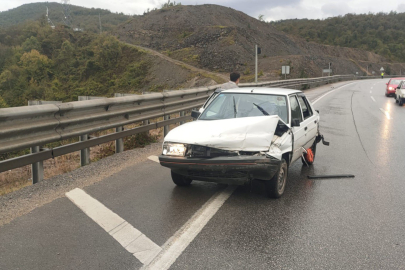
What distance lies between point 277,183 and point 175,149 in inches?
57.7

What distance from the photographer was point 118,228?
14.4 ft

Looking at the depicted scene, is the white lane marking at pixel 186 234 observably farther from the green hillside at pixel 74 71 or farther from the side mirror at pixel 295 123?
the green hillside at pixel 74 71

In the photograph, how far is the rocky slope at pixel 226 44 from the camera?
61750 millimetres

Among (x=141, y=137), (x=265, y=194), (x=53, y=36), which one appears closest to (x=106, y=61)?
(x=53, y=36)

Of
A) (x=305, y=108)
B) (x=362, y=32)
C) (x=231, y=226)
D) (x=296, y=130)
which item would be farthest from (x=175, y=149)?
(x=362, y=32)

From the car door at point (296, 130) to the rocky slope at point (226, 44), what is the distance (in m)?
40.5

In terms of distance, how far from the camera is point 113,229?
14.3 feet

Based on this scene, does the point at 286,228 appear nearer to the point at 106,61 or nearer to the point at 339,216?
the point at 339,216

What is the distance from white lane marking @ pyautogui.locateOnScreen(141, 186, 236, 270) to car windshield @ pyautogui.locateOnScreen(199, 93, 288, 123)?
4.46 feet

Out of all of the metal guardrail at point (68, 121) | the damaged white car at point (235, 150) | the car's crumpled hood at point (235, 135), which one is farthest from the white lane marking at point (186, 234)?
the metal guardrail at point (68, 121)

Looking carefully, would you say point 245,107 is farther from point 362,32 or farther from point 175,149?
point 362,32

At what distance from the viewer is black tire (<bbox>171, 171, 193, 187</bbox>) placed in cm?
594

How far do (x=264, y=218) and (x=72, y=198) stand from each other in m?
2.63

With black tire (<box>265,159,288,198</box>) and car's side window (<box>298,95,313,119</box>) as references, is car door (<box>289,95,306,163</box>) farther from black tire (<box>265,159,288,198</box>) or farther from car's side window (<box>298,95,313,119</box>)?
black tire (<box>265,159,288,198</box>)
